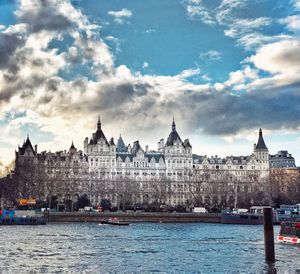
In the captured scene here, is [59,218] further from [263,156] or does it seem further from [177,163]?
[263,156]

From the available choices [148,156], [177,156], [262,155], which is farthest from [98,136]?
[262,155]

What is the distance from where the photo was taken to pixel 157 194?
142375 mm

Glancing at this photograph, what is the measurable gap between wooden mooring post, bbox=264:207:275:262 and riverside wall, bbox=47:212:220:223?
63820 mm

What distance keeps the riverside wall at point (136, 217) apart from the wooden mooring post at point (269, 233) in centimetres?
6382

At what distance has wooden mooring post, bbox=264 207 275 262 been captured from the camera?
37.1 m

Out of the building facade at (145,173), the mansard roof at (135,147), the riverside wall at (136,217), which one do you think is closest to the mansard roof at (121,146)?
the building facade at (145,173)

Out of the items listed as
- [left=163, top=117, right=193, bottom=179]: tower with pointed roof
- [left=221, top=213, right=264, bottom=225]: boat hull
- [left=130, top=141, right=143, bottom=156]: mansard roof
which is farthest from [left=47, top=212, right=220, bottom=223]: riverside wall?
[left=163, top=117, right=193, bottom=179]: tower with pointed roof

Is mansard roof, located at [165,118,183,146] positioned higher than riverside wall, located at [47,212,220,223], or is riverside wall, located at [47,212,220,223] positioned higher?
mansard roof, located at [165,118,183,146]

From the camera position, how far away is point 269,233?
3712cm

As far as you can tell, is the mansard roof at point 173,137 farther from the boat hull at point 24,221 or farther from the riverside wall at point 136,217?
the boat hull at point 24,221

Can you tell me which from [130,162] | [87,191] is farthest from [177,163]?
[87,191]

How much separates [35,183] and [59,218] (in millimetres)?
27954

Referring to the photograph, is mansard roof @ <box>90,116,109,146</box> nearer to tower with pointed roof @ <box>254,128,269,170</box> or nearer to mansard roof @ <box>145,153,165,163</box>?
mansard roof @ <box>145,153,165,163</box>

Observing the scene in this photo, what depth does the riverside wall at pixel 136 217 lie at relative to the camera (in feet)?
329
